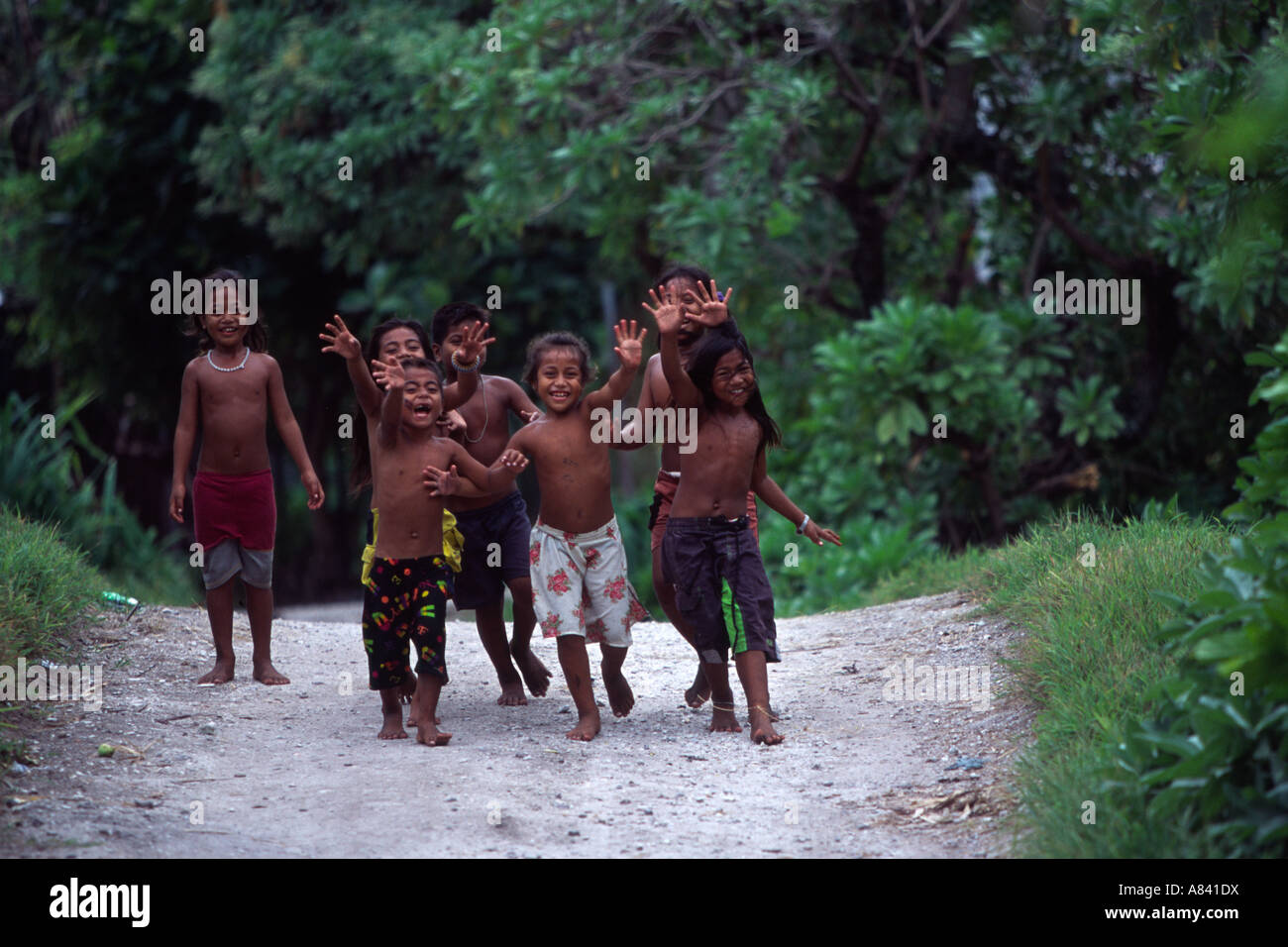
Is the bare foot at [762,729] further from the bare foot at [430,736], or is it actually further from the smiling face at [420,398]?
the smiling face at [420,398]

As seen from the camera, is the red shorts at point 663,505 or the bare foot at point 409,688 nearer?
the bare foot at point 409,688

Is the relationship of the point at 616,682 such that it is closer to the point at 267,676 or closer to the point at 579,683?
the point at 579,683

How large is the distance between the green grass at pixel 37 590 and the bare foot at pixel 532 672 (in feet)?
6.37

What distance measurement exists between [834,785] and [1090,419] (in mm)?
5420

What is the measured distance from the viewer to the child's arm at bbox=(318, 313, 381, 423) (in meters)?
5.01

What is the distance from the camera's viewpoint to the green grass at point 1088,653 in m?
3.60

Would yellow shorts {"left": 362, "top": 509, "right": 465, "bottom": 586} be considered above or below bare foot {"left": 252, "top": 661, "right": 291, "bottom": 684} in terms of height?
above

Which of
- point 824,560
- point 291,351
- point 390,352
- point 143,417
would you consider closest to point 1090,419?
point 824,560

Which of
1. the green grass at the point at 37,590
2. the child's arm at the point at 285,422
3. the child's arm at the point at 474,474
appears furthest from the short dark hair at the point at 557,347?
the green grass at the point at 37,590

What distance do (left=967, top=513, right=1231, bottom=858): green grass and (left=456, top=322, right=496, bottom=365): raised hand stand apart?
7.82ft
